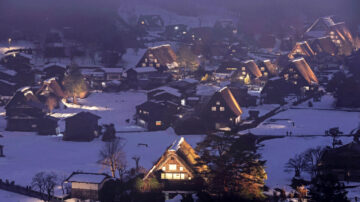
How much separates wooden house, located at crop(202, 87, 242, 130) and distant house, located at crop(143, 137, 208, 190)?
554 inches

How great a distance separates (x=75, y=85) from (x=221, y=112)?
56.5 feet

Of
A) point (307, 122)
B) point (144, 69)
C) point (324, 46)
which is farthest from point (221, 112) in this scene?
point (324, 46)

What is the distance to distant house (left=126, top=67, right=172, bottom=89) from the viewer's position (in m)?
57.8

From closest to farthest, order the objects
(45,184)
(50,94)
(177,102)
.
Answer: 1. (45,184)
2. (177,102)
3. (50,94)

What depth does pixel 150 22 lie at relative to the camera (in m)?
84.9

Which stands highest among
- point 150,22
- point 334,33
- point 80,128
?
point 150,22

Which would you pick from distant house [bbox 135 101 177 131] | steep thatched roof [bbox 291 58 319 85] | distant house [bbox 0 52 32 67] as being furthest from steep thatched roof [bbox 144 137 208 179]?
distant house [bbox 0 52 32 67]

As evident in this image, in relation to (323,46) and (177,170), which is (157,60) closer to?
(323,46)

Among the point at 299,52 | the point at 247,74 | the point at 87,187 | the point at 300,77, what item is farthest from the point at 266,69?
the point at 87,187

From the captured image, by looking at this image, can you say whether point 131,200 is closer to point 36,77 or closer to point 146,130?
point 146,130

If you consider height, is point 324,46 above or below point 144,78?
above

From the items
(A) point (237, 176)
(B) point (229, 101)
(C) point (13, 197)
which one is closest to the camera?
(A) point (237, 176)

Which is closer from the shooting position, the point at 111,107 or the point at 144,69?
the point at 111,107

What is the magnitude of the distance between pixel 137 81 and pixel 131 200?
107ft
